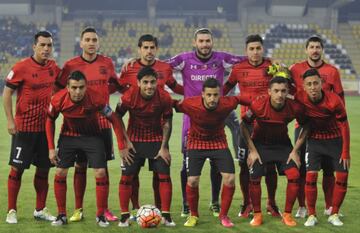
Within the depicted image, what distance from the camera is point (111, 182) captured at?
10180mm

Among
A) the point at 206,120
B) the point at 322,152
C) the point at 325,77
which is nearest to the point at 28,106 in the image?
the point at 206,120

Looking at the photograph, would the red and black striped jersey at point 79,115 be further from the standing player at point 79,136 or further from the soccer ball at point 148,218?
the soccer ball at point 148,218

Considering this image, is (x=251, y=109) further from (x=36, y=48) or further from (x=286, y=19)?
(x=286, y=19)

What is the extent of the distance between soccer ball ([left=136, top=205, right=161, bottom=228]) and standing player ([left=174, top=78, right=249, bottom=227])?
0.40 meters

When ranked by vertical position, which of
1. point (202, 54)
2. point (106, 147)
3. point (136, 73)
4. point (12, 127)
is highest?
point (202, 54)

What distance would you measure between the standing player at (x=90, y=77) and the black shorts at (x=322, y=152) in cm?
229

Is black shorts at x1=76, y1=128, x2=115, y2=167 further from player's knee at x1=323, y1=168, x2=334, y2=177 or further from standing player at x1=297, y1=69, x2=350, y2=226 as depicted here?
player's knee at x1=323, y1=168, x2=334, y2=177

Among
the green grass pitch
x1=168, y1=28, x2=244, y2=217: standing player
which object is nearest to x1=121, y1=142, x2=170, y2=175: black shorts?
the green grass pitch

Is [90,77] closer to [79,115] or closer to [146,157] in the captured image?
[79,115]

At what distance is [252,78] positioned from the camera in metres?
7.94

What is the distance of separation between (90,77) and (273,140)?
222 centimetres

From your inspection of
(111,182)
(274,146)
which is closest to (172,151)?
(111,182)

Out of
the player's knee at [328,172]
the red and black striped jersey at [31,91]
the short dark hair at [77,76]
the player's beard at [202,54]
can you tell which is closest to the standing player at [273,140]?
the player's knee at [328,172]

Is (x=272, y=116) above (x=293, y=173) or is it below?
above
